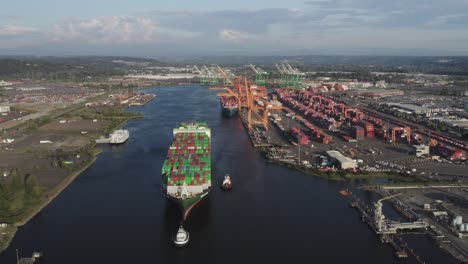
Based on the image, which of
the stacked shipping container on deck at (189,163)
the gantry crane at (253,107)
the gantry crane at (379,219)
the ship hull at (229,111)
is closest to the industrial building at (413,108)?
the gantry crane at (253,107)

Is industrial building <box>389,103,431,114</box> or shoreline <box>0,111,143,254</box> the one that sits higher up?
industrial building <box>389,103,431,114</box>

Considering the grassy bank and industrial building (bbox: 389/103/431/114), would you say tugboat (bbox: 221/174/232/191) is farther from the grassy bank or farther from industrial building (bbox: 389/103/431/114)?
industrial building (bbox: 389/103/431/114)

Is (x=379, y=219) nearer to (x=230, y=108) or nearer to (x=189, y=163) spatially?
(x=189, y=163)

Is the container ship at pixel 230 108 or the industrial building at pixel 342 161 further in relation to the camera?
the container ship at pixel 230 108

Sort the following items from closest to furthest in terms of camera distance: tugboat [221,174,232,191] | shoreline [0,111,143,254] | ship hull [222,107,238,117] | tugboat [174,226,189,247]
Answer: tugboat [174,226,189,247]
shoreline [0,111,143,254]
tugboat [221,174,232,191]
ship hull [222,107,238,117]

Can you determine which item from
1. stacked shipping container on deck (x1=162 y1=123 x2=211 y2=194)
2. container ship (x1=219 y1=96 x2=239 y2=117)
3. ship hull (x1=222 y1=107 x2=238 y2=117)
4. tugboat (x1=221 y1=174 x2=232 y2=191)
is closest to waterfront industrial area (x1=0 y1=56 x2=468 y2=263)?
container ship (x1=219 y1=96 x2=239 y2=117)

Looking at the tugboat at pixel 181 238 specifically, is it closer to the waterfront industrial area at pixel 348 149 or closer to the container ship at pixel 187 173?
Result: the container ship at pixel 187 173

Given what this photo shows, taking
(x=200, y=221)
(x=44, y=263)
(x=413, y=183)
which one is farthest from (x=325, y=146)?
(x=44, y=263)
